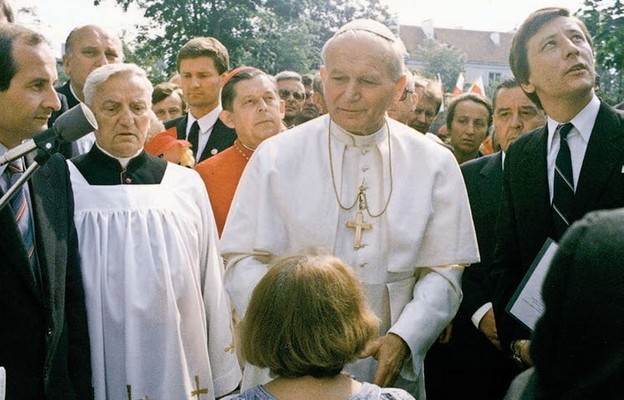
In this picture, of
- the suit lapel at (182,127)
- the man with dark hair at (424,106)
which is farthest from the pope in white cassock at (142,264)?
the man with dark hair at (424,106)

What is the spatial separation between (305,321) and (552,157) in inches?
69.0

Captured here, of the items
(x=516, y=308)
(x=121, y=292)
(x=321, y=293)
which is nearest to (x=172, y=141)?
(x=121, y=292)

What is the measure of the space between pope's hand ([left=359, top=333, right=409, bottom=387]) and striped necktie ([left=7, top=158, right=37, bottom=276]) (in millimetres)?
1430

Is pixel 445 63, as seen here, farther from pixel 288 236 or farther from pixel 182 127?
pixel 288 236

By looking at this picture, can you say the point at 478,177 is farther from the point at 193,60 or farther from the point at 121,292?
the point at 193,60

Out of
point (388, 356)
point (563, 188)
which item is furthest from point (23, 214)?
point (563, 188)

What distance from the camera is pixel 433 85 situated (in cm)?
747

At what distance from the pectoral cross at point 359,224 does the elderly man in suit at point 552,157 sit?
772 mm

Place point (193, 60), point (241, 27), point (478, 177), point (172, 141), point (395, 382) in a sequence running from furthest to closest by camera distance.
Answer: point (241, 27)
point (193, 60)
point (172, 141)
point (478, 177)
point (395, 382)

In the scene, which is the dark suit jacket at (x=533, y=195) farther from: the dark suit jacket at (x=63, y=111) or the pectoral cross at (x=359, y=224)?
the dark suit jacket at (x=63, y=111)

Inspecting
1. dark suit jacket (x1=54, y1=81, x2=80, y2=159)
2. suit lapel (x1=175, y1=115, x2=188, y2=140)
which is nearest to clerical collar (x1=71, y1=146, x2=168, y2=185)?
dark suit jacket (x1=54, y1=81, x2=80, y2=159)

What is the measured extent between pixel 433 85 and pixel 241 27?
2444 cm

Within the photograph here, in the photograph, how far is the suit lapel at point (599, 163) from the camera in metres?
3.36

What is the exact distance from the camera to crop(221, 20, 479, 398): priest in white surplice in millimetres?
3385
